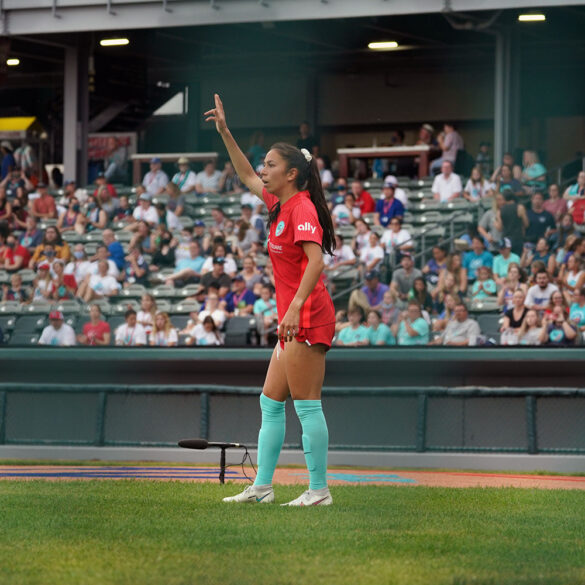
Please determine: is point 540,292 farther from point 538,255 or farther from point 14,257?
point 14,257

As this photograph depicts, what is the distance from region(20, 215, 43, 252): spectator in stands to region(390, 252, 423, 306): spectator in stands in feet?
23.8

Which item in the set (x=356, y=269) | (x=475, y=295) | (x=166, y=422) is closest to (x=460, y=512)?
(x=166, y=422)

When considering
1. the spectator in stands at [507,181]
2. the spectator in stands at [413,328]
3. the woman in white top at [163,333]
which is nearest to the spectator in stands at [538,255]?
the spectator in stands at [413,328]

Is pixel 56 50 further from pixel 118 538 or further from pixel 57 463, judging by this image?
pixel 118 538

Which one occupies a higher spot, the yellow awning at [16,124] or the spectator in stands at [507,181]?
the yellow awning at [16,124]

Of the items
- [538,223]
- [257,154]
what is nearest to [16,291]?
[257,154]

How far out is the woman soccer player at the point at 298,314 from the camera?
6.88 metres

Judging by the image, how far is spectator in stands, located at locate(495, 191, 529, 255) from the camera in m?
17.0

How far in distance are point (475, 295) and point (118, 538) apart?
1066 cm

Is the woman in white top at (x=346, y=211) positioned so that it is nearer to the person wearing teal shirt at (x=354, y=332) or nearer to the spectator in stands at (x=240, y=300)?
the spectator in stands at (x=240, y=300)

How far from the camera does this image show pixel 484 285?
16.0 meters

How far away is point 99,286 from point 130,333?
268cm

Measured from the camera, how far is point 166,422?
14.2m

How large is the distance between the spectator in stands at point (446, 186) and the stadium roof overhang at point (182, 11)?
2.77 metres
